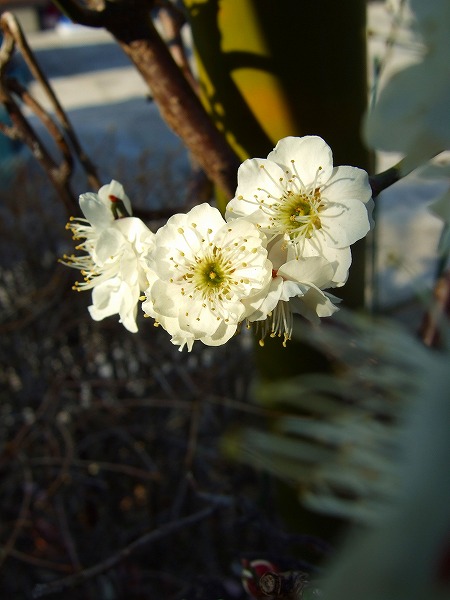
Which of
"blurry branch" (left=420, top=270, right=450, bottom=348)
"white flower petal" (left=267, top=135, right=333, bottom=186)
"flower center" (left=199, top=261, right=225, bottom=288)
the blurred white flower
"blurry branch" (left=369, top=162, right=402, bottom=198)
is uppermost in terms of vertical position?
the blurred white flower

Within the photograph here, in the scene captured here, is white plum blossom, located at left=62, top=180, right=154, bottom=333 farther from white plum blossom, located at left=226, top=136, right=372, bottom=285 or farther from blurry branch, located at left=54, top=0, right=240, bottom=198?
blurry branch, located at left=54, top=0, right=240, bottom=198

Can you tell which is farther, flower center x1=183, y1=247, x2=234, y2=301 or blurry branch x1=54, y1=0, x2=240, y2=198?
blurry branch x1=54, y1=0, x2=240, y2=198

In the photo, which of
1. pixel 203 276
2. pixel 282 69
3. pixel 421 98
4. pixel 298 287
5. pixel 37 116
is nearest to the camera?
pixel 421 98

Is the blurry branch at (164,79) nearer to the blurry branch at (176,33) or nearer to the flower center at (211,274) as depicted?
the flower center at (211,274)

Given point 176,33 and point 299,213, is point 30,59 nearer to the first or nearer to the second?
point 176,33

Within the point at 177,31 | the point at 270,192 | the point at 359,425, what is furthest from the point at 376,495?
the point at 177,31

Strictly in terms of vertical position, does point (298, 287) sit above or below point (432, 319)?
above

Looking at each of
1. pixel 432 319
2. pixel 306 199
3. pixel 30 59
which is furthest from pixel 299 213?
pixel 30 59

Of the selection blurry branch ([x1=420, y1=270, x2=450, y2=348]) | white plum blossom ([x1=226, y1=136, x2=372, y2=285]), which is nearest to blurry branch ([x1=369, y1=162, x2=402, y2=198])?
white plum blossom ([x1=226, y1=136, x2=372, y2=285])
